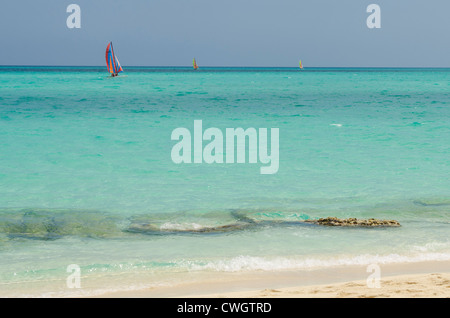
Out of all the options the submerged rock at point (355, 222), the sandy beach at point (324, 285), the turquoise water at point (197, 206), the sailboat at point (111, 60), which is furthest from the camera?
the sailboat at point (111, 60)

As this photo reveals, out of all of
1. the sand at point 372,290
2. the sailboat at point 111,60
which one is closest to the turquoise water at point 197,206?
the sand at point 372,290

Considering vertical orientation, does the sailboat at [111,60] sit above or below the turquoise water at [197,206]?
above

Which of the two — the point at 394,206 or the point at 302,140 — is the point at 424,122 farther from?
the point at 394,206

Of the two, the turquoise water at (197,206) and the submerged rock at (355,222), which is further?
the submerged rock at (355,222)

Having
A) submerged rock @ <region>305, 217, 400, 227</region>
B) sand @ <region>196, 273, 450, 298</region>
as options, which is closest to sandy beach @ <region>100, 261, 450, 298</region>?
sand @ <region>196, 273, 450, 298</region>

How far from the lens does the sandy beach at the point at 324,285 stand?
5.16m

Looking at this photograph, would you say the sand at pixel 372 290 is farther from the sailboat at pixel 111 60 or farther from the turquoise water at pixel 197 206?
the sailboat at pixel 111 60

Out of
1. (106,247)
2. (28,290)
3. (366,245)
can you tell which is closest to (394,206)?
(366,245)

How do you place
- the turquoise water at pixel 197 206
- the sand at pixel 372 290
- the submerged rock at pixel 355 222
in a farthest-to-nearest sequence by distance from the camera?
the submerged rock at pixel 355 222, the turquoise water at pixel 197 206, the sand at pixel 372 290

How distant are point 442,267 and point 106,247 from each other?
455cm

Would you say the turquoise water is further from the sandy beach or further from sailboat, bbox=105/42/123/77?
sailboat, bbox=105/42/123/77

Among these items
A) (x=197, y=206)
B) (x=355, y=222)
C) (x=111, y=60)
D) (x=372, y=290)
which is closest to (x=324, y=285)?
(x=372, y=290)

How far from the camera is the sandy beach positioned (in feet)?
16.9

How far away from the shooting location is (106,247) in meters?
7.32
